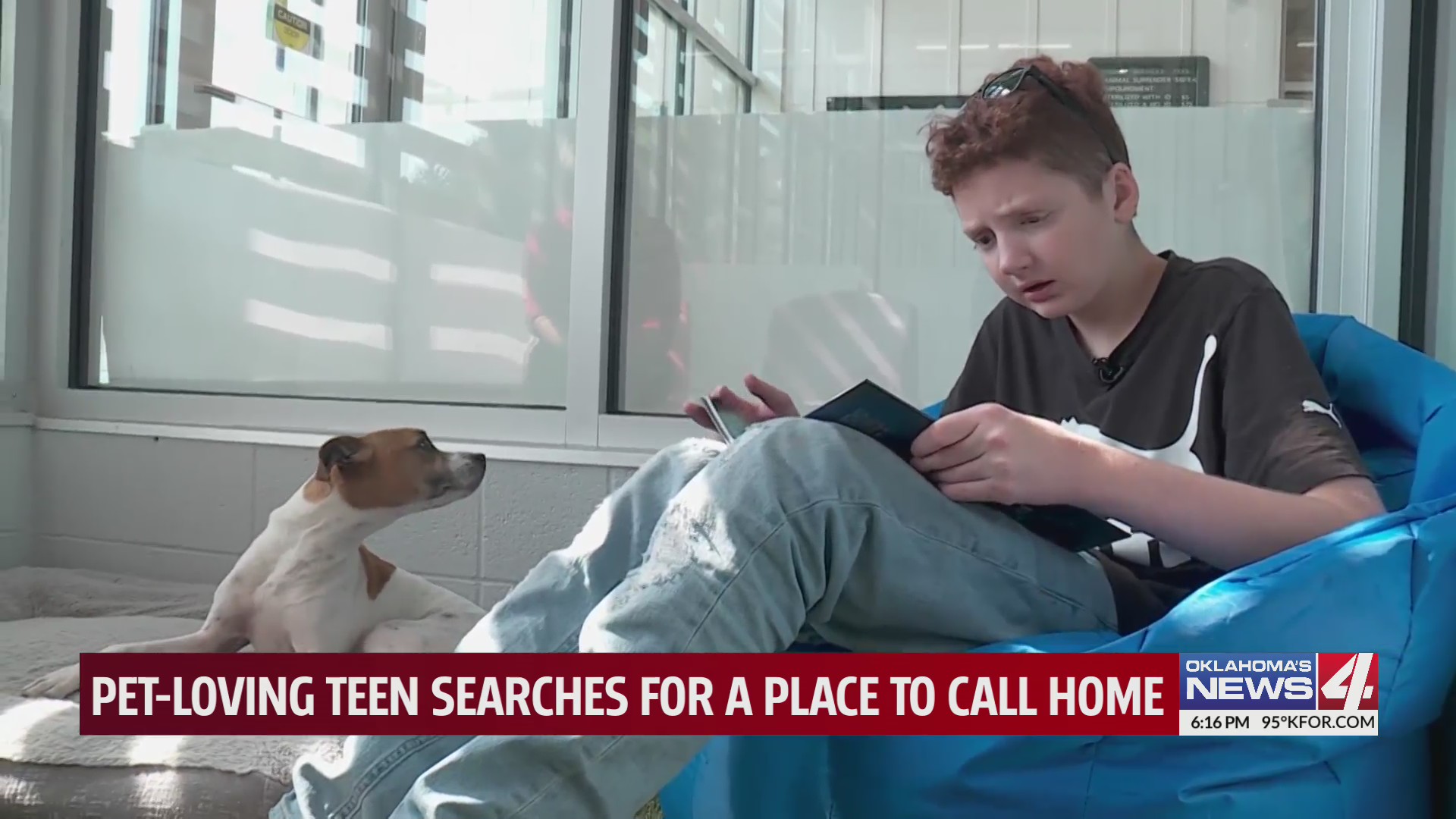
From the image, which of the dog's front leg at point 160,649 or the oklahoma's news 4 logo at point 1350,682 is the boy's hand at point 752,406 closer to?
the oklahoma's news 4 logo at point 1350,682

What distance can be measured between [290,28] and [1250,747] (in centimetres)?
223

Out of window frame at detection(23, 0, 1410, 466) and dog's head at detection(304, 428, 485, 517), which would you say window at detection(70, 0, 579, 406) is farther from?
dog's head at detection(304, 428, 485, 517)

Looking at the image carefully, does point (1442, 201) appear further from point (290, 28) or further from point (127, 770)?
point (290, 28)

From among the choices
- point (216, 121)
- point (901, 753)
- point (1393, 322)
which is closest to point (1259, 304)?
point (901, 753)

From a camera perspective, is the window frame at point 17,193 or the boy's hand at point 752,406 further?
the window frame at point 17,193

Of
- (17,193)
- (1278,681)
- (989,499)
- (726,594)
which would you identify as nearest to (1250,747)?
(1278,681)

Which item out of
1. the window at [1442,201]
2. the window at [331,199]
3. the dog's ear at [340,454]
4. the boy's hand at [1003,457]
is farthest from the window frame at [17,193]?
the window at [1442,201]

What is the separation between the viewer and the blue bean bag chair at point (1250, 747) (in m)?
0.85

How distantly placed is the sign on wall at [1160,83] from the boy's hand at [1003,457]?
1.05 m

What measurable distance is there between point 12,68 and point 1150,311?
2429mm

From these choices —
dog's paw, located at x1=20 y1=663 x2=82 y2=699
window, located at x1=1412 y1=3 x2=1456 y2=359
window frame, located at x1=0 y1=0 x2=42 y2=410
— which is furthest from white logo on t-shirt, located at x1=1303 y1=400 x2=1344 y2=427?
window frame, located at x1=0 y1=0 x2=42 y2=410

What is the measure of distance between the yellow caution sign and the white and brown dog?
115 centimetres

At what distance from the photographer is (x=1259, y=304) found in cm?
105

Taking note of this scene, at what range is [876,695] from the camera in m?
0.91
